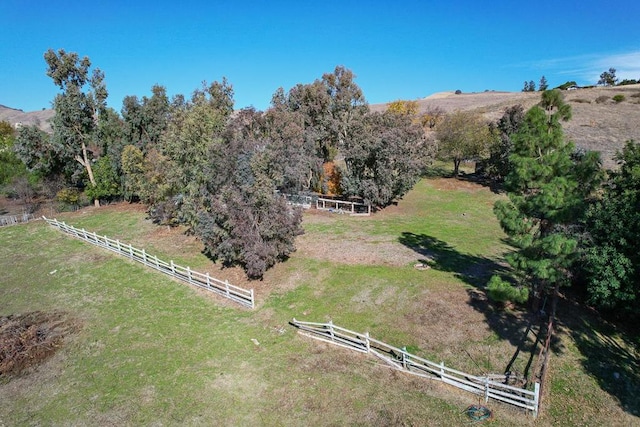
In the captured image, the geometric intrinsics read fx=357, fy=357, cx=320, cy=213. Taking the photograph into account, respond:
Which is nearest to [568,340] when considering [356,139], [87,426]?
[87,426]

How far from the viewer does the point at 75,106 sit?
37.7m

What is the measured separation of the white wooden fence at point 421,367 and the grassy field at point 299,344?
38cm

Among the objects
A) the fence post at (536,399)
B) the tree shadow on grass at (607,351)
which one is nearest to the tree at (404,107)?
the tree shadow on grass at (607,351)

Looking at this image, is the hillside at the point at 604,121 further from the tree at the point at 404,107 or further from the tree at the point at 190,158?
the tree at the point at 190,158

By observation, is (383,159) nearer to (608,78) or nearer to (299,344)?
(299,344)

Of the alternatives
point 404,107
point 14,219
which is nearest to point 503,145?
point 404,107

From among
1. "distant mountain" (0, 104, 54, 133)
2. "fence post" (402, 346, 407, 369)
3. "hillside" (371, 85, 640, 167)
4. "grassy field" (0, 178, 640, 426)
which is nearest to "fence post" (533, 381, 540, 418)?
"grassy field" (0, 178, 640, 426)

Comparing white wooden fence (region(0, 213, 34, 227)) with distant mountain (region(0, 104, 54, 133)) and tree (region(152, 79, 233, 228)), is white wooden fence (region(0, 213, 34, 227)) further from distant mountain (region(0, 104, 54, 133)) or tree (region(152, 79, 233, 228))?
distant mountain (region(0, 104, 54, 133))

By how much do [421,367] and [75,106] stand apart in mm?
41952

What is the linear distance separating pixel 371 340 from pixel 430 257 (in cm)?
922

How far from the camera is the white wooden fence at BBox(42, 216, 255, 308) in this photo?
19.4 meters

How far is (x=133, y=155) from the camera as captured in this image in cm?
3584

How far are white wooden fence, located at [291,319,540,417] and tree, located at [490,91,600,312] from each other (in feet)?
11.4

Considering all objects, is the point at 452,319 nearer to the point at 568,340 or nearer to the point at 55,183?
the point at 568,340
